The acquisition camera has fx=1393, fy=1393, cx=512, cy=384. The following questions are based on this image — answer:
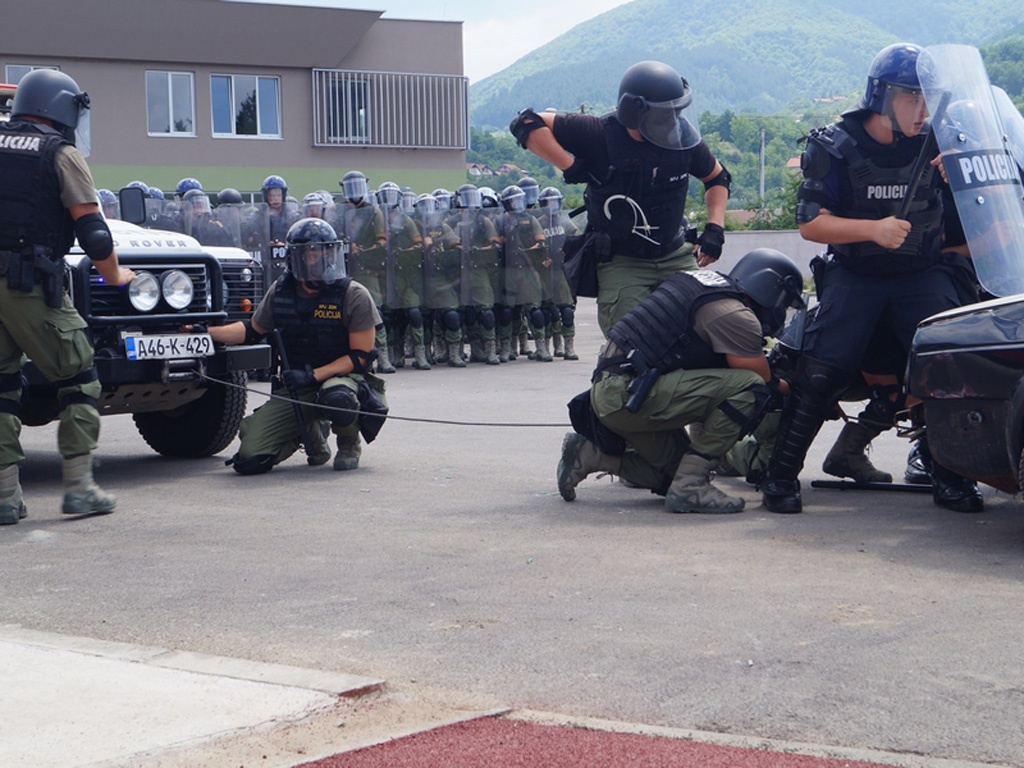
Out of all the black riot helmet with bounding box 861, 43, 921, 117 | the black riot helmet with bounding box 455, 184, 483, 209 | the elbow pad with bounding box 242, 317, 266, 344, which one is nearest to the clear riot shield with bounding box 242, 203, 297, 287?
the black riot helmet with bounding box 455, 184, 483, 209

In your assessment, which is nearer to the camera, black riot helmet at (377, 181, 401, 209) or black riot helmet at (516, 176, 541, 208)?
black riot helmet at (377, 181, 401, 209)

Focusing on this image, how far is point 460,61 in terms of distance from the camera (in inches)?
1526

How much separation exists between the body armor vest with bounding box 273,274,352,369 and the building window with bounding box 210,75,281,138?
2842 cm

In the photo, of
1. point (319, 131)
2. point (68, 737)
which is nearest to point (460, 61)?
point (319, 131)

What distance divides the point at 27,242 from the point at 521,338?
11.3 m

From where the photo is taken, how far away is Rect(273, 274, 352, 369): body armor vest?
27.7 ft

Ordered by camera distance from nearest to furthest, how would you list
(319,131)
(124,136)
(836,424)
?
(836,424) → (124,136) → (319,131)

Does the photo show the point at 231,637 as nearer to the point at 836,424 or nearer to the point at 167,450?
the point at 167,450

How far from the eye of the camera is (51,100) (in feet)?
22.0

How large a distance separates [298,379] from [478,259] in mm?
8476

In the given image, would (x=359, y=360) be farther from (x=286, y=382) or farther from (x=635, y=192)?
(x=635, y=192)

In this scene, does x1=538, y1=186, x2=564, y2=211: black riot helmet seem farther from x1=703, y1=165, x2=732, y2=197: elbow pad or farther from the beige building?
the beige building

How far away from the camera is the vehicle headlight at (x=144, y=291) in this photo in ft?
25.3

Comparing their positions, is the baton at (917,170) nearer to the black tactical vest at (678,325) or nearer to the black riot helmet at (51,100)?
the black tactical vest at (678,325)
